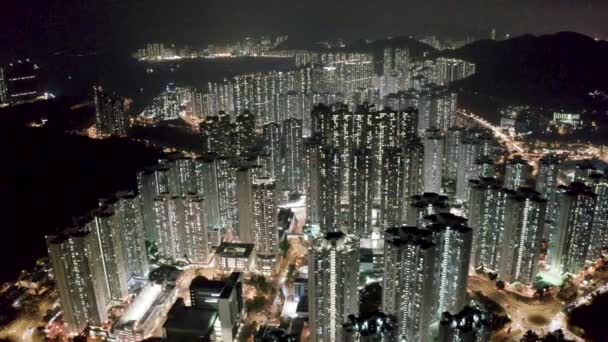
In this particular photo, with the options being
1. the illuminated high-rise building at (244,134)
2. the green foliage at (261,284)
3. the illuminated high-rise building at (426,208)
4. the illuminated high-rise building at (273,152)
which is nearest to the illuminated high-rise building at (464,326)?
the illuminated high-rise building at (426,208)

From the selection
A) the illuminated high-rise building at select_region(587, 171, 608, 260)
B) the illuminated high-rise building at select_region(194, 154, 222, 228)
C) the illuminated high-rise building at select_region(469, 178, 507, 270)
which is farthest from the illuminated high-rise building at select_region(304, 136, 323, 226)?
the illuminated high-rise building at select_region(587, 171, 608, 260)

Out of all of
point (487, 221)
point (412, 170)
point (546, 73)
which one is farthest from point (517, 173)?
point (546, 73)

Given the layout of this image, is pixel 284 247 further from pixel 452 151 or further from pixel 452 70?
pixel 452 70

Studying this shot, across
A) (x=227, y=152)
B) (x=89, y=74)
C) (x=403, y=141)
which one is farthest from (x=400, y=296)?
(x=89, y=74)

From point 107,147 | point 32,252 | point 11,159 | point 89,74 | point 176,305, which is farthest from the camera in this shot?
point 89,74

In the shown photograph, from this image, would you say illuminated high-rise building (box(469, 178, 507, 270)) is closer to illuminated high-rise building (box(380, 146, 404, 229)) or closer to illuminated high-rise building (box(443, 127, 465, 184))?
illuminated high-rise building (box(380, 146, 404, 229))

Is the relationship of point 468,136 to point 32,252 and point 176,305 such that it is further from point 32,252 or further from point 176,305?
point 32,252
